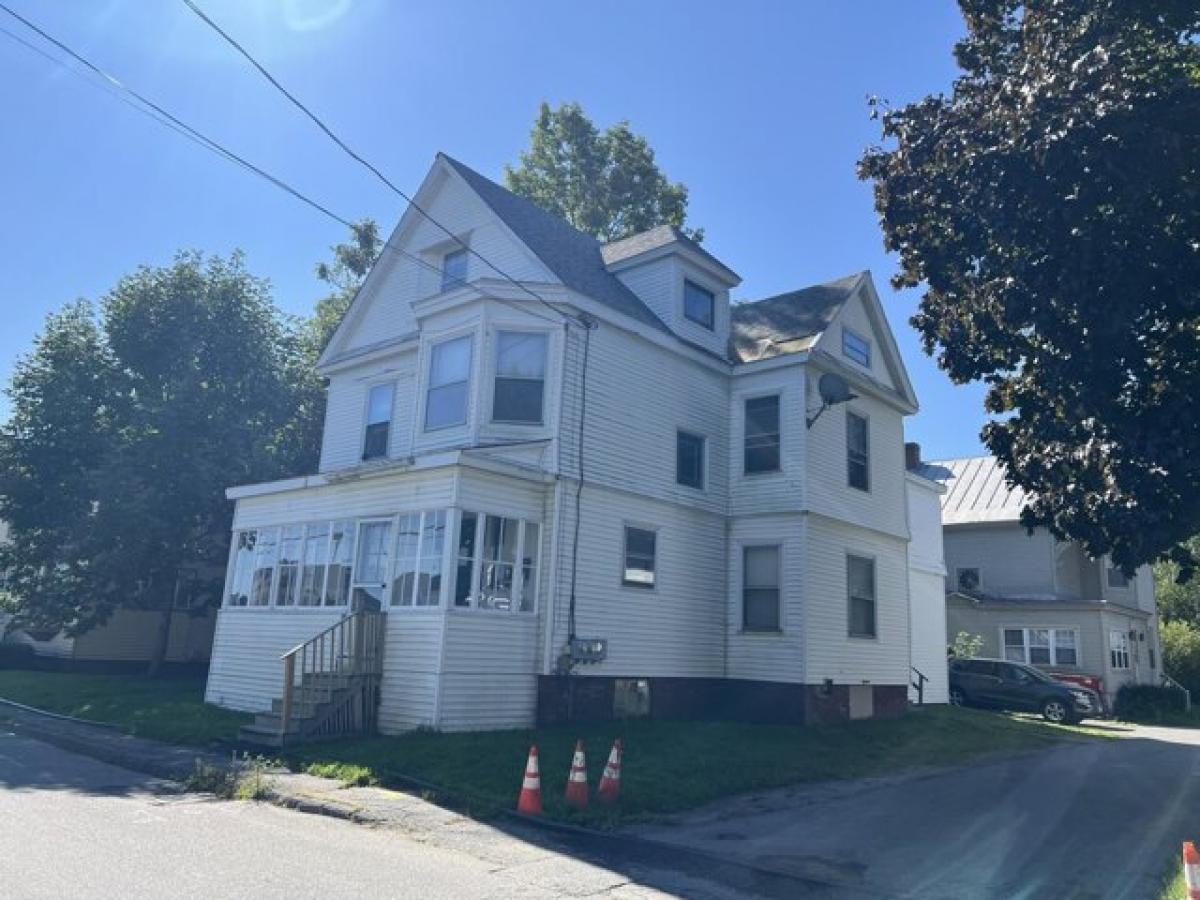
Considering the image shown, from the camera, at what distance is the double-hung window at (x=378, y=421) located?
63.6 feet

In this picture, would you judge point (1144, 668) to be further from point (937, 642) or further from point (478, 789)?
point (478, 789)

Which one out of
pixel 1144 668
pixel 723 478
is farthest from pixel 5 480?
pixel 1144 668

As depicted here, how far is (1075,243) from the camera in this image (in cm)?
975

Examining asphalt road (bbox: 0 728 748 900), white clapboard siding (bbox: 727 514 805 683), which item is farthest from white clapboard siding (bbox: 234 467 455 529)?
white clapboard siding (bbox: 727 514 805 683)

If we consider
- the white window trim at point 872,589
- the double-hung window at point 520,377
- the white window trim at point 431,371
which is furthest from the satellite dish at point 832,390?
the white window trim at point 431,371

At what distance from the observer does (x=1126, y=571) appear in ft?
36.8

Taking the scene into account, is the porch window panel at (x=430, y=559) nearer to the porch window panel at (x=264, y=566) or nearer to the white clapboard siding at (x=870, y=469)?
the porch window panel at (x=264, y=566)

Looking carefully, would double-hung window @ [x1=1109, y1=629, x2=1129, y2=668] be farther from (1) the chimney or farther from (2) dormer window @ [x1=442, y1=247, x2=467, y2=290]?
(2) dormer window @ [x1=442, y1=247, x2=467, y2=290]

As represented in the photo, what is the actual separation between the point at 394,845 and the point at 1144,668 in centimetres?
3327

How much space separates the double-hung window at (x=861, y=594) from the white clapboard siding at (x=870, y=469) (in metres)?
0.88

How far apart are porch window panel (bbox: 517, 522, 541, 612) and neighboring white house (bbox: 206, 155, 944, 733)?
4cm

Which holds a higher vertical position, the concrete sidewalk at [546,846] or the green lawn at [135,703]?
the green lawn at [135,703]

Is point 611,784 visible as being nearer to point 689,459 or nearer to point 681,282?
point 689,459

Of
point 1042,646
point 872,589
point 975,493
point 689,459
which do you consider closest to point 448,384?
point 689,459
